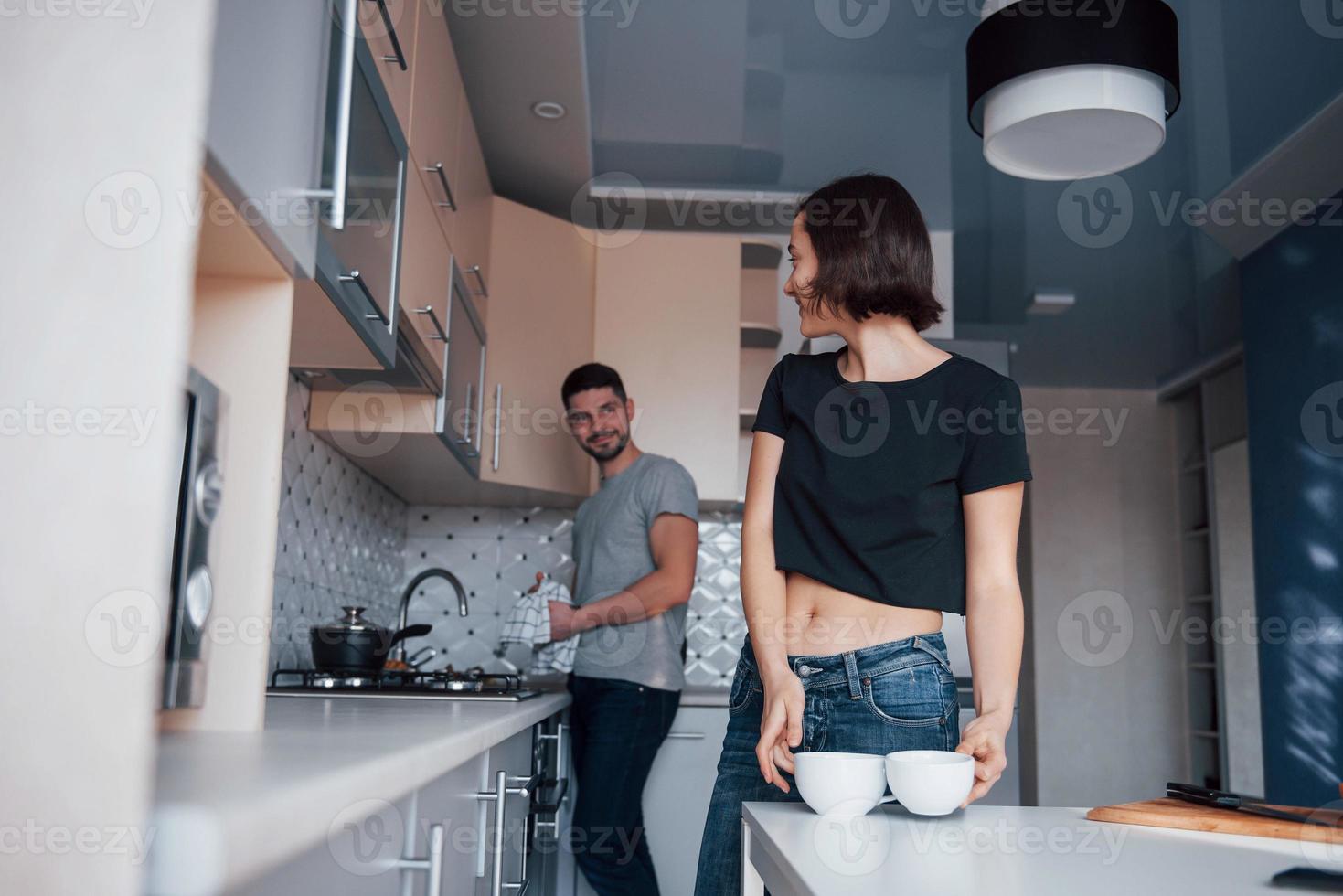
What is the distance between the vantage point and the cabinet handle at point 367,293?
1.45 m

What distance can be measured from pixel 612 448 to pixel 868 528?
1508 mm

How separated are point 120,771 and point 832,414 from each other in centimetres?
92

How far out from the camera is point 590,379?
8.92 feet

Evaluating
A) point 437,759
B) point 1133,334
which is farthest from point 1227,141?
point 437,759

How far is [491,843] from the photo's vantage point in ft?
5.16

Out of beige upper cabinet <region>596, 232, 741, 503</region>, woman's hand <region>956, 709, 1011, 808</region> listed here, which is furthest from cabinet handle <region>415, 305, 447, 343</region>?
woman's hand <region>956, 709, 1011, 808</region>

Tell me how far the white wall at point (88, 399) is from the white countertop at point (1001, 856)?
45 centimetres

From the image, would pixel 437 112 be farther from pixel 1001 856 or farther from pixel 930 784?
pixel 1001 856

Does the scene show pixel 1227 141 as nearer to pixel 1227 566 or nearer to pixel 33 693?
pixel 1227 566

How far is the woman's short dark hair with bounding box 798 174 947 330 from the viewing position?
53.8 inches

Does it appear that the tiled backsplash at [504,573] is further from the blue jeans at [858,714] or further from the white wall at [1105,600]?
the white wall at [1105,600]

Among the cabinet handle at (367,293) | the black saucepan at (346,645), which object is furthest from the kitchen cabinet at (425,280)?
the black saucepan at (346,645)

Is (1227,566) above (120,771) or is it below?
above

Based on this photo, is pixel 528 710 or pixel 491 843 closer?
pixel 491 843
